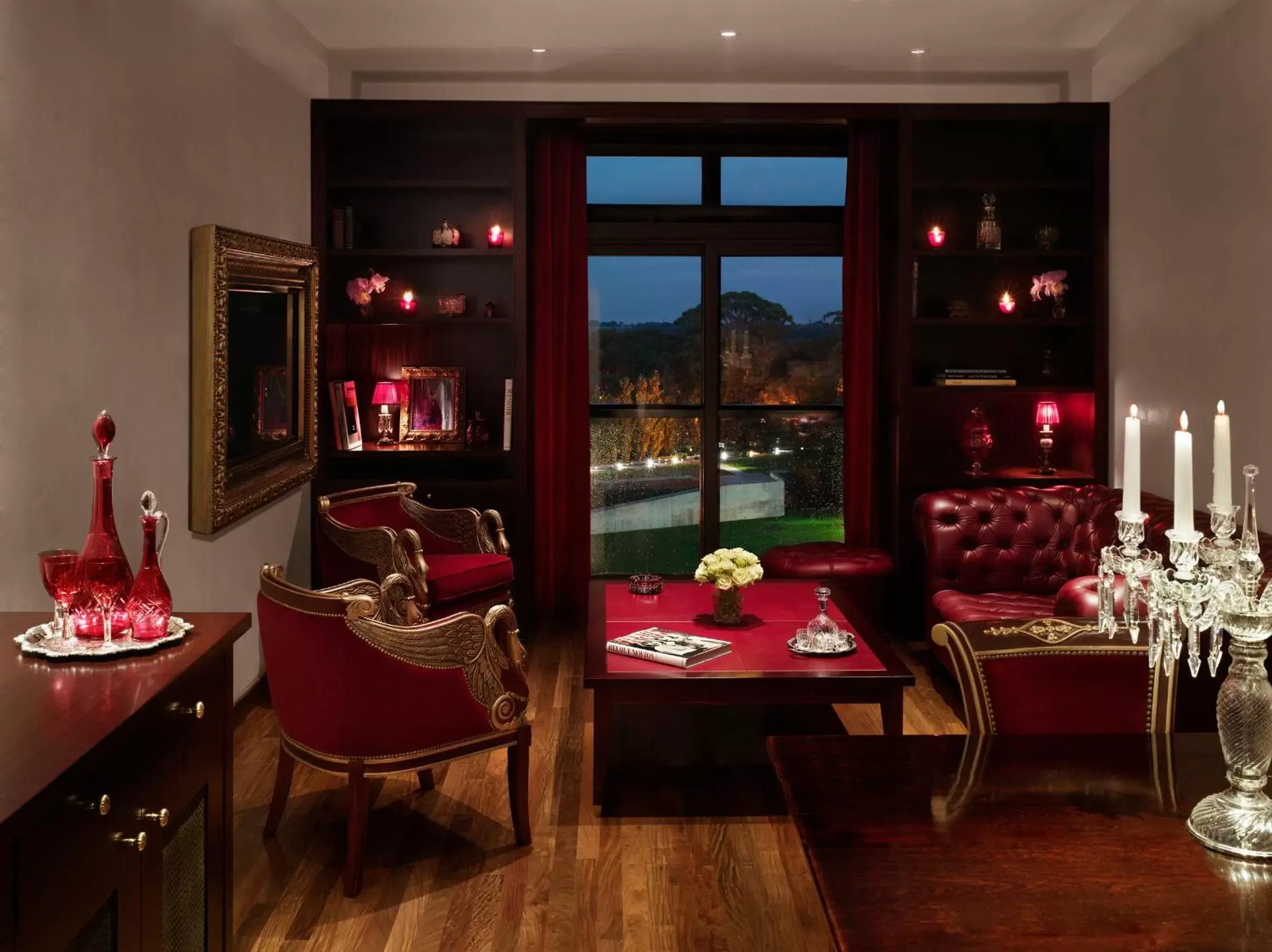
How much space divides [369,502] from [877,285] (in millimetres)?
2956

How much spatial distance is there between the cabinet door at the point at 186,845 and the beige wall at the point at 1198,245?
363cm

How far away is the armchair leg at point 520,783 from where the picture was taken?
3438mm

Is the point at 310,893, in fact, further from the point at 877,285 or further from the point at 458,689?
the point at 877,285

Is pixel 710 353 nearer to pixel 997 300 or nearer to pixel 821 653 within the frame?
pixel 997 300

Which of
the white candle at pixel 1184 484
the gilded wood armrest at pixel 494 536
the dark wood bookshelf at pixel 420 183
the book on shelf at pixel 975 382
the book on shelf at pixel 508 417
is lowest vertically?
the gilded wood armrest at pixel 494 536

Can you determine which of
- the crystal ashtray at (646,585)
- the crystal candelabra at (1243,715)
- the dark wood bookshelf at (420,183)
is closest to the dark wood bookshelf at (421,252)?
the dark wood bookshelf at (420,183)

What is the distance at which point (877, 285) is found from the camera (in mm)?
6336

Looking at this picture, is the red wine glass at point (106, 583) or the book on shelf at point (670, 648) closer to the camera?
the red wine glass at point (106, 583)

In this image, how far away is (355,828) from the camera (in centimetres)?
Result: 316

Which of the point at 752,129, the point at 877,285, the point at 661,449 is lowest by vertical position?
the point at 661,449

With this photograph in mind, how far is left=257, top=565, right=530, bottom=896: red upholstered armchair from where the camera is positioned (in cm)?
308

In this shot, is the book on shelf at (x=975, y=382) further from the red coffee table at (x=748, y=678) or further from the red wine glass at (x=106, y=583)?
the red wine glass at (x=106, y=583)

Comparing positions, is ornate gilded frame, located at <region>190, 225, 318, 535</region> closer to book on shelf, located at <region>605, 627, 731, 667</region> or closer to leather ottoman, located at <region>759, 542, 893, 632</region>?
book on shelf, located at <region>605, 627, 731, 667</region>

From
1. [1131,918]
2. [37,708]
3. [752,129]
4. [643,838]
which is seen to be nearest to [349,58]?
[752,129]
